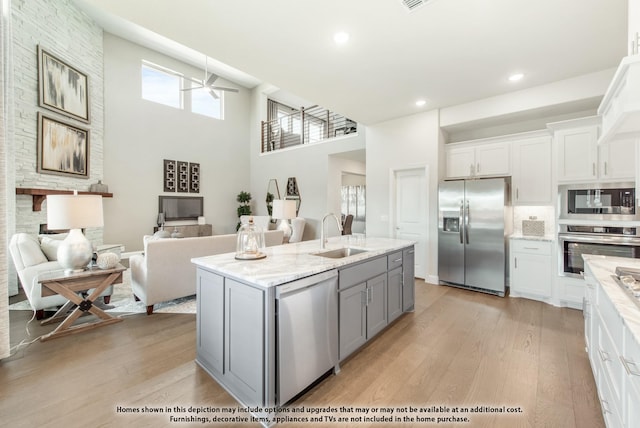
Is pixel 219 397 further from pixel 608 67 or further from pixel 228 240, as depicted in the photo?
pixel 608 67

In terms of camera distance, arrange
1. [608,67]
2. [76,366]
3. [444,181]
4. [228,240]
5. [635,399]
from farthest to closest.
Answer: [444,181], [228,240], [608,67], [76,366], [635,399]

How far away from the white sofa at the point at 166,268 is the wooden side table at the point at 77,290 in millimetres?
283

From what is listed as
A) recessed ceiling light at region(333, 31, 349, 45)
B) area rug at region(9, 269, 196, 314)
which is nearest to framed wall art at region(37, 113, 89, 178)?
area rug at region(9, 269, 196, 314)

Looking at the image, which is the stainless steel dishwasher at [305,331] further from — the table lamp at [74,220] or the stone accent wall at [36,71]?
the stone accent wall at [36,71]

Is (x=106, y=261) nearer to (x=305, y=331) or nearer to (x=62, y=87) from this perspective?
(x=305, y=331)

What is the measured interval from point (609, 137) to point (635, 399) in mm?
1522

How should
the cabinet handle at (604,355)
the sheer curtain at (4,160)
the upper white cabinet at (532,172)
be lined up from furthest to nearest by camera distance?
the upper white cabinet at (532,172), the sheer curtain at (4,160), the cabinet handle at (604,355)

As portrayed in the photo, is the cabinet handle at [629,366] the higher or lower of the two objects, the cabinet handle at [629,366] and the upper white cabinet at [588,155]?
the lower

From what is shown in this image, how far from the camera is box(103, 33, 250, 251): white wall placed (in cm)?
642

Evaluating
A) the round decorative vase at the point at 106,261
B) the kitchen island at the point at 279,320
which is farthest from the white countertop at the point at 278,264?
the round decorative vase at the point at 106,261

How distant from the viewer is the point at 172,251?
3.31 meters

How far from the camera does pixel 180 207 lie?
25.1 ft

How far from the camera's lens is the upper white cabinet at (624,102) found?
4.07ft

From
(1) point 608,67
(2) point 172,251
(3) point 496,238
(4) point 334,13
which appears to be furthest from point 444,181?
(2) point 172,251
